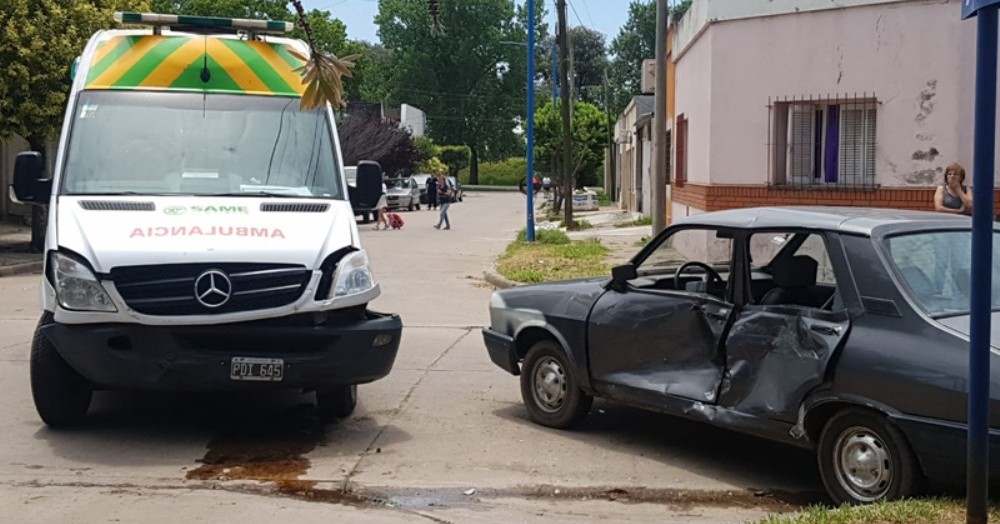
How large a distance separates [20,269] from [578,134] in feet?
122

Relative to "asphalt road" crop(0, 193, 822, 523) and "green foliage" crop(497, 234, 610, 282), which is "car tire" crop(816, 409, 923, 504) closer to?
"asphalt road" crop(0, 193, 822, 523)

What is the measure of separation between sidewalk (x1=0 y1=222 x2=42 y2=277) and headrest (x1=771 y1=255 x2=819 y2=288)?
53.0ft

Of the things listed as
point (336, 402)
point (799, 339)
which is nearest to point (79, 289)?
point (336, 402)

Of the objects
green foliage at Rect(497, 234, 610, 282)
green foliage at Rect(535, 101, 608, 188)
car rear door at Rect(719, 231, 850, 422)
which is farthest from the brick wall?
green foliage at Rect(535, 101, 608, 188)

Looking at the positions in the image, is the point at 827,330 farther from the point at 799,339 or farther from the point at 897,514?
the point at 897,514

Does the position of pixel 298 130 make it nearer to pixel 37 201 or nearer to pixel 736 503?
pixel 37 201

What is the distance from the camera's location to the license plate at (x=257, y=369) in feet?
23.1

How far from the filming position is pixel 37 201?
328 inches

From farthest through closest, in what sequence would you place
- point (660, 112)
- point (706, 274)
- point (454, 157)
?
point (454, 157) → point (660, 112) → point (706, 274)

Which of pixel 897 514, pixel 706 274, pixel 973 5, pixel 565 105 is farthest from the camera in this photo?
pixel 565 105

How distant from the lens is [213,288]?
699 centimetres

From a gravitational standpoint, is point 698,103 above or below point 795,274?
above

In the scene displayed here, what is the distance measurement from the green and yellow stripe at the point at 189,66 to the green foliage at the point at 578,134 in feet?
126

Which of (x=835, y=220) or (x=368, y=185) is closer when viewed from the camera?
(x=835, y=220)
